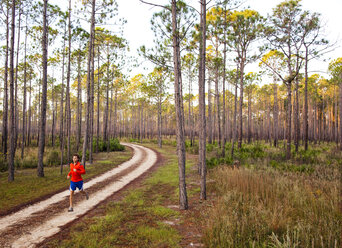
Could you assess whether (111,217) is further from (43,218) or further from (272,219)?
(272,219)

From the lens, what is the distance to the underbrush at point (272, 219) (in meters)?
3.50

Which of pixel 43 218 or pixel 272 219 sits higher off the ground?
pixel 272 219

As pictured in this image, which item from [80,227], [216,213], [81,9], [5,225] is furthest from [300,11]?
[5,225]

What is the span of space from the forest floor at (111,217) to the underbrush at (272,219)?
2.16 ft

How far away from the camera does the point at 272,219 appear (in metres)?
4.15

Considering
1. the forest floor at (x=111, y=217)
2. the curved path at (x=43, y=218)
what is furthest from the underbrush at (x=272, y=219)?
the curved path at (x=43, y=218)

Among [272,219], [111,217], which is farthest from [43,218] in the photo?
[272,219]

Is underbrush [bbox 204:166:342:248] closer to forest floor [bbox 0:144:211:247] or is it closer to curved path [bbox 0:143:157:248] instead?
forest floor [bbox 0:144:211:247]

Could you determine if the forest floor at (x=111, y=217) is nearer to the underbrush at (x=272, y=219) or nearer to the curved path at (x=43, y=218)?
the curved path at (x=43, y=218)

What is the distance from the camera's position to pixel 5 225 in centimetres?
476

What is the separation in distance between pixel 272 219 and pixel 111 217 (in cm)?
408

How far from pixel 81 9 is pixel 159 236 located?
14.0 m

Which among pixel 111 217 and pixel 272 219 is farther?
pixel 111 217

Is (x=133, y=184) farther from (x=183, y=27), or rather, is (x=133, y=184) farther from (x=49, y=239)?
(x=183, y=27)
